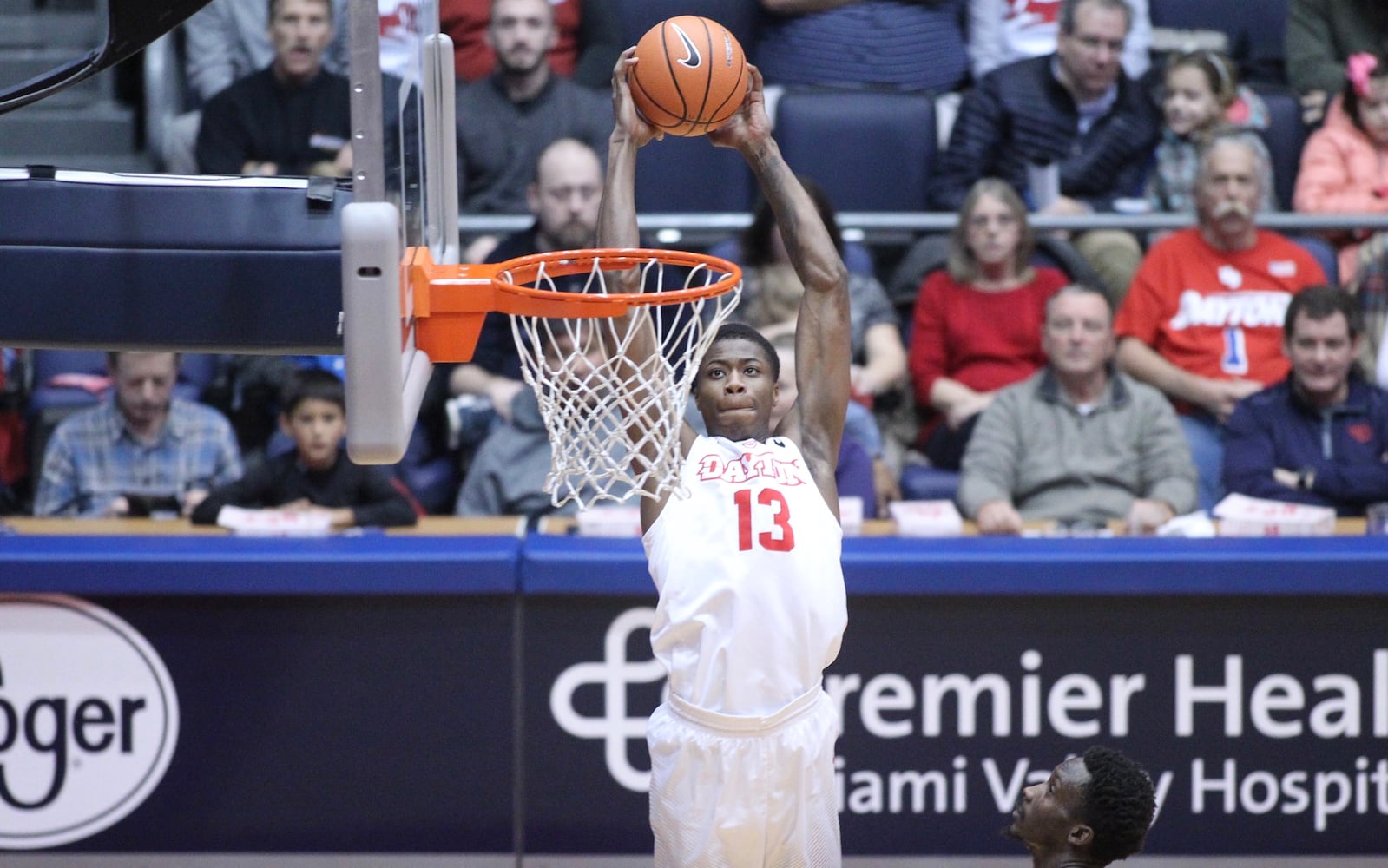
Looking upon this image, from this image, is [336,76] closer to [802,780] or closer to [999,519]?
[999,519]

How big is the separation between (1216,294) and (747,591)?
3.40 metres

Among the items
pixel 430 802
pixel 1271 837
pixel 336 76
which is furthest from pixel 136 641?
pixel 1271 837

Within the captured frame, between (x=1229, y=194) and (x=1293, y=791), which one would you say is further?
(x=1229, y=194)

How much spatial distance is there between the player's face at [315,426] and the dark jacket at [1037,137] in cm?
284

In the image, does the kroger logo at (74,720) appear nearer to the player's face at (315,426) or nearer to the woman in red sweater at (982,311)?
the player's face at (315,426)

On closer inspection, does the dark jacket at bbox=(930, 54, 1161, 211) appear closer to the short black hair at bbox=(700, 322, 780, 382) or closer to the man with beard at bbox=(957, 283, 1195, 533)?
the man with beard at bbox=(957, 283, 1195, 533)

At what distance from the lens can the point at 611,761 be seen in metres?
5.37

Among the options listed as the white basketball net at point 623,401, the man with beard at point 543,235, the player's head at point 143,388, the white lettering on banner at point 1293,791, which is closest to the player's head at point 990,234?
the man with beard at point 543,235

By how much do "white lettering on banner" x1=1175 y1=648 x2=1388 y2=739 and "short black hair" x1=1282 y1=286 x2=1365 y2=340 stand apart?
1.39 metres

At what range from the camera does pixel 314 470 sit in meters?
5.93

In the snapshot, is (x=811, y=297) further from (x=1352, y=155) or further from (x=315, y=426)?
(x=1352, y=155)

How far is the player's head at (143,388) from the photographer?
6023mm

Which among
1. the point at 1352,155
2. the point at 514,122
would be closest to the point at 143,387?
the point at 514,122

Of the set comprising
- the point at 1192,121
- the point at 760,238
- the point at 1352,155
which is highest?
the point at 1192,121
